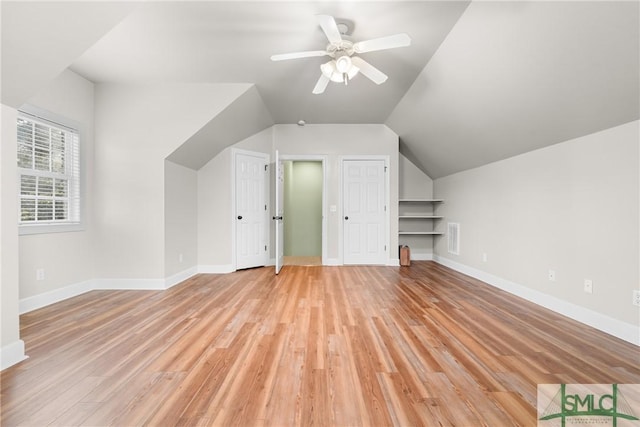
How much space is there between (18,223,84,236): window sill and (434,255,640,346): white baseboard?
5.44 m

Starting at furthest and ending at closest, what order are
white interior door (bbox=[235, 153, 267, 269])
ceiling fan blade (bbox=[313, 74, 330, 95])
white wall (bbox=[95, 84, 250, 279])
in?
white interior door (bbox=[235, 153, 267, 269]) → white wall (bbox=[95, 84, 250, 279]) → ceiling fan blade (bbox=[313, 74, 330, 95])

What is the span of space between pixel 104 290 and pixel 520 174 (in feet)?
18.1

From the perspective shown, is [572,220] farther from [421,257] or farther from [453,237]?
[421,257]

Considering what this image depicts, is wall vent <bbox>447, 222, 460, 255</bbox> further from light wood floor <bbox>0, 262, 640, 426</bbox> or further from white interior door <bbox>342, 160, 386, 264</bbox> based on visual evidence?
light wood floor <bbox>0, 262, 640, 426</bbox>

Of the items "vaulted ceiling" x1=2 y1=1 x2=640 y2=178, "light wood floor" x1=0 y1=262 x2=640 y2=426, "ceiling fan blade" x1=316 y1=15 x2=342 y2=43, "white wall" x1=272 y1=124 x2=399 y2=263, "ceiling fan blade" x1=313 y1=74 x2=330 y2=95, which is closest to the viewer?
"light wood floor" x1=0 y1=262 x2=640 y2=426

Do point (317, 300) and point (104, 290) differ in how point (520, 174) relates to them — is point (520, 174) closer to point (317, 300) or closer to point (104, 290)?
point (317, 300)

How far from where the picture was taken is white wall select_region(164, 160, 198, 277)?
382 centimetres

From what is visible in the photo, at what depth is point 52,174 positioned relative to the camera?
312cm

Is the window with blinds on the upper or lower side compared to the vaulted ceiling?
lower

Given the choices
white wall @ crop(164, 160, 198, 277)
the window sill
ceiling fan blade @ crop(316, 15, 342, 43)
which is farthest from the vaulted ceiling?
the window sill

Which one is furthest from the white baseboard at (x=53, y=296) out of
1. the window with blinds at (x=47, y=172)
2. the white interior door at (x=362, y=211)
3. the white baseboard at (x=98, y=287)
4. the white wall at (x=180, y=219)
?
the white interior door at (x=362, y=211)

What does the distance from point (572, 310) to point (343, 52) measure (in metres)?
3.31

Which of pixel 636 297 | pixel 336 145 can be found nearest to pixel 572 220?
pixel 636 297

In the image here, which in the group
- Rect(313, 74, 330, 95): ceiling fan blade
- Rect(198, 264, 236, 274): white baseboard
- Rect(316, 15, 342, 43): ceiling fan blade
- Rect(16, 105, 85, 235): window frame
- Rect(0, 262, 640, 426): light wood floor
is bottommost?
Rect(0, 262, 640, 426): light wood floor
